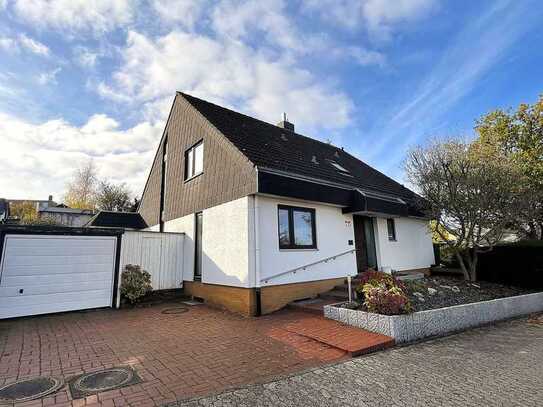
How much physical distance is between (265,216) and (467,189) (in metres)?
7.26

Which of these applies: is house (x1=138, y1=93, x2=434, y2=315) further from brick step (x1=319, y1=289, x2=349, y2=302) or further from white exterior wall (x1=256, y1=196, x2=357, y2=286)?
brick step (x1=319, y1=289, x2=349, y2=302)

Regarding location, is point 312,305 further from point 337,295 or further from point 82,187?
point 82,187

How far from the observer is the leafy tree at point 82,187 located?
1465 inches

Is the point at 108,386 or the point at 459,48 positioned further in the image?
the point at 459,48

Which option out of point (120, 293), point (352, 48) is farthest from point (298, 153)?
point (120, 293)

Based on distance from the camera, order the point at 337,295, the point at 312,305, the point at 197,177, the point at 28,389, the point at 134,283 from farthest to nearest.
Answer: the point at 197,177
the point at 134,283
the point at 337,295
the point at 312,305
the point at 28,389

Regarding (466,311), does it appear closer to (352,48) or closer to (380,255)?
(380,255)

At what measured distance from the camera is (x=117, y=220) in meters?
15.8

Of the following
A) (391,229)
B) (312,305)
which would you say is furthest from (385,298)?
(391,229)

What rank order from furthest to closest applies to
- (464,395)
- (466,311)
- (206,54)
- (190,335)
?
1. (206,54)
2. (466,311)
3. (190,335)
4. (464,395)

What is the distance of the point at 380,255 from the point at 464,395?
8.19 metres

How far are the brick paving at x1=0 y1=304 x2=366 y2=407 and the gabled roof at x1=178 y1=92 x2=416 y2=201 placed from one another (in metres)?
4.29

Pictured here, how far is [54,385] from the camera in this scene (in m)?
3.77

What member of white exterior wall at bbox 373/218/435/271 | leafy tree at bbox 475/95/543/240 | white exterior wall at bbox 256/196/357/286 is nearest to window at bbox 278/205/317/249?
white exterior wall at bbox 256/196/357/286
